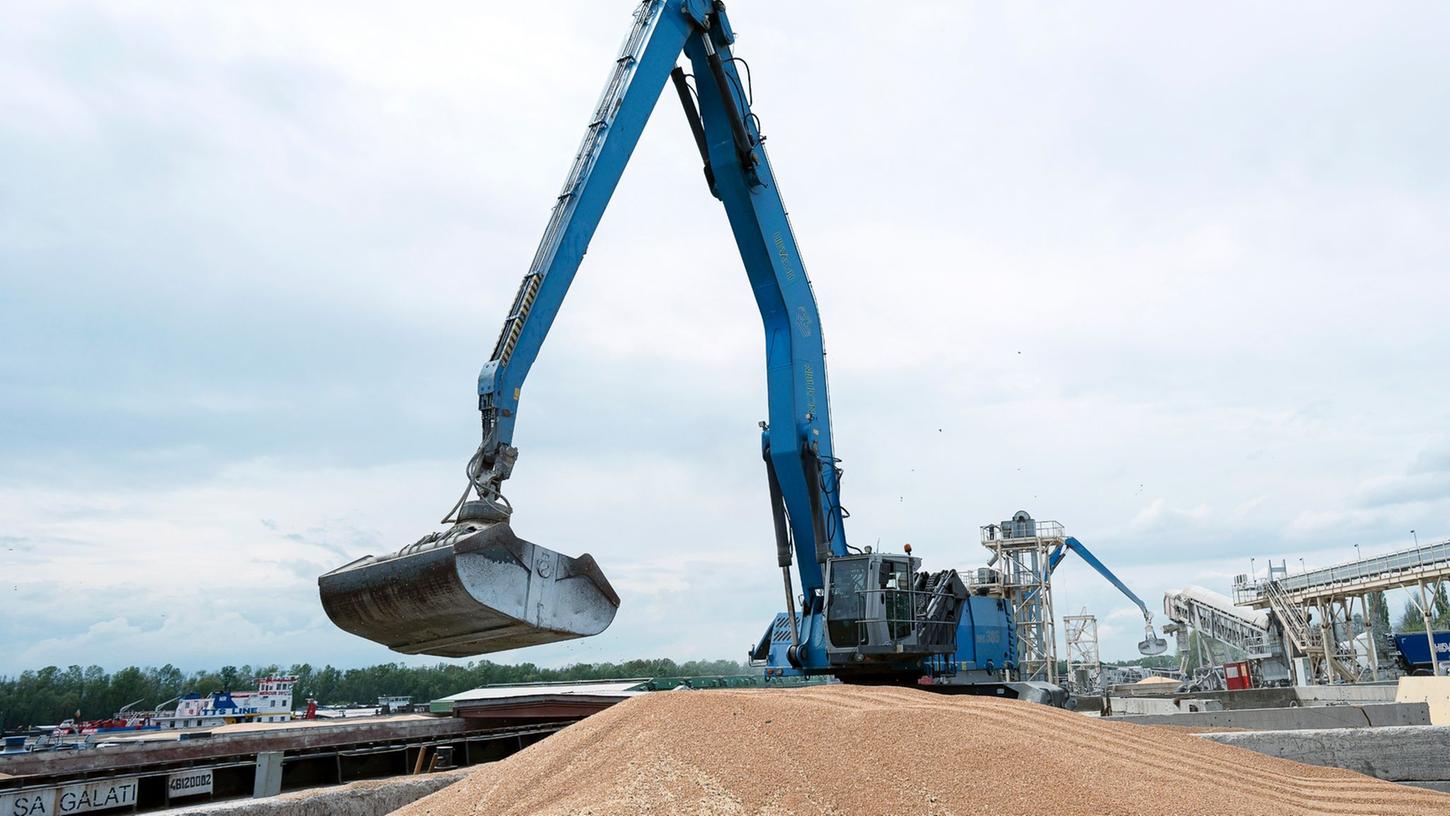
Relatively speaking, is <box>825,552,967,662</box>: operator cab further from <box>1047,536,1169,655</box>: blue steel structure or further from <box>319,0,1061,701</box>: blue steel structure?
<box>1047,536,1169,655</box>: blue steel structure

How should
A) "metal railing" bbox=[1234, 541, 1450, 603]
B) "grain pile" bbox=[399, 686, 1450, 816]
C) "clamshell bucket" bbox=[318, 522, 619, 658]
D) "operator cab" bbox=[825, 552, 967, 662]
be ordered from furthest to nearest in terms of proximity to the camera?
1. "metal railing" bbox=[1234, 541, 1450, 603]
2. "operator cab" bbox=[825, 552, 967, 662]
3. "clamshell bucket" bbox=[318, 522, 619, 658]
4. "grain pile" bbox=[399, 686, 1450, 816]

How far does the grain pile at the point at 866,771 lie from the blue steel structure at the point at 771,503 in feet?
5.12

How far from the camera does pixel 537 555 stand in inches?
314

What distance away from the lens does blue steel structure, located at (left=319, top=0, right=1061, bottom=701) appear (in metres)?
7.80

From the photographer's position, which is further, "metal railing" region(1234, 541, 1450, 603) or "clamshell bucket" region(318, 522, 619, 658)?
"metal railing" region(1234, 541, 1450, 603)

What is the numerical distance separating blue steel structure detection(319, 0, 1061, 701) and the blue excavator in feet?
0.07

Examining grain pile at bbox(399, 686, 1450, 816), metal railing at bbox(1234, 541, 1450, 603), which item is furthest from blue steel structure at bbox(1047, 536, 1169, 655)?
grain pile at bbox(399, 686, 1450, 816)

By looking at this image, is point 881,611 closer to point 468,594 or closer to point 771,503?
point 771,503

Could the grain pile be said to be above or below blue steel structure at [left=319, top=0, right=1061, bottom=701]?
below

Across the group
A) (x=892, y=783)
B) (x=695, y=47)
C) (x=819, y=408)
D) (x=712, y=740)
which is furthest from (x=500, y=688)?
(x=695, y=47)

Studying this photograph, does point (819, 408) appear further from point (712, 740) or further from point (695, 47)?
point (712, 740)

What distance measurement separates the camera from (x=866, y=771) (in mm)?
5508

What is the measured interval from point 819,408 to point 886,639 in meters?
4.09

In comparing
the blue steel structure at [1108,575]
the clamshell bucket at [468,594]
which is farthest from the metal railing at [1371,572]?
the clamshell bucket at [468,594]
